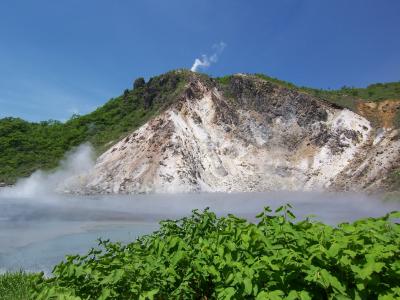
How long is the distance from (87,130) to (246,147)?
81.1 ft

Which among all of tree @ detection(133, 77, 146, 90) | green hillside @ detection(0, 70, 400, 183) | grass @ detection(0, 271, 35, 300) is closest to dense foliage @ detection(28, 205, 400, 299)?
grass @ detection(0, 271, 35, 300)

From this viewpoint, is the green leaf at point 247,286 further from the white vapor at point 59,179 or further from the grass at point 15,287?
the white vapor at point 59,179

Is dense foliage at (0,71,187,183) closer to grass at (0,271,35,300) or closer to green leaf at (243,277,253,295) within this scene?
grass at (0,271,35,300)

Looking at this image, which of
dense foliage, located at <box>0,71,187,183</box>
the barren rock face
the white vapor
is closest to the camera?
the barren rock face

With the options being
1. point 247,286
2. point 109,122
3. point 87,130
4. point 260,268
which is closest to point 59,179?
point 87,130

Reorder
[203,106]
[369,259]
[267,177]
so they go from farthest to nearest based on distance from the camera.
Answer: [203,106], [267,177], [369,259]

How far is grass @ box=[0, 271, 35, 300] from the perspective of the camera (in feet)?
22.4

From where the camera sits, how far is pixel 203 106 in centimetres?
5128

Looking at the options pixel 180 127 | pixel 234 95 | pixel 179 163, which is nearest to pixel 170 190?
pixel 179 163

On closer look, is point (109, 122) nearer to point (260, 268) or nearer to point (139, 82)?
point (139, 82)

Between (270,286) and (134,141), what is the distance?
43.9m

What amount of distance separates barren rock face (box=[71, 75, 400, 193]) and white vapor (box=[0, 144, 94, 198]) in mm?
2136

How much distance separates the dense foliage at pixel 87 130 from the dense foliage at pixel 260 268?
153 ft

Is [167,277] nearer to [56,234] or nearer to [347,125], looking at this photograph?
[56,234]
